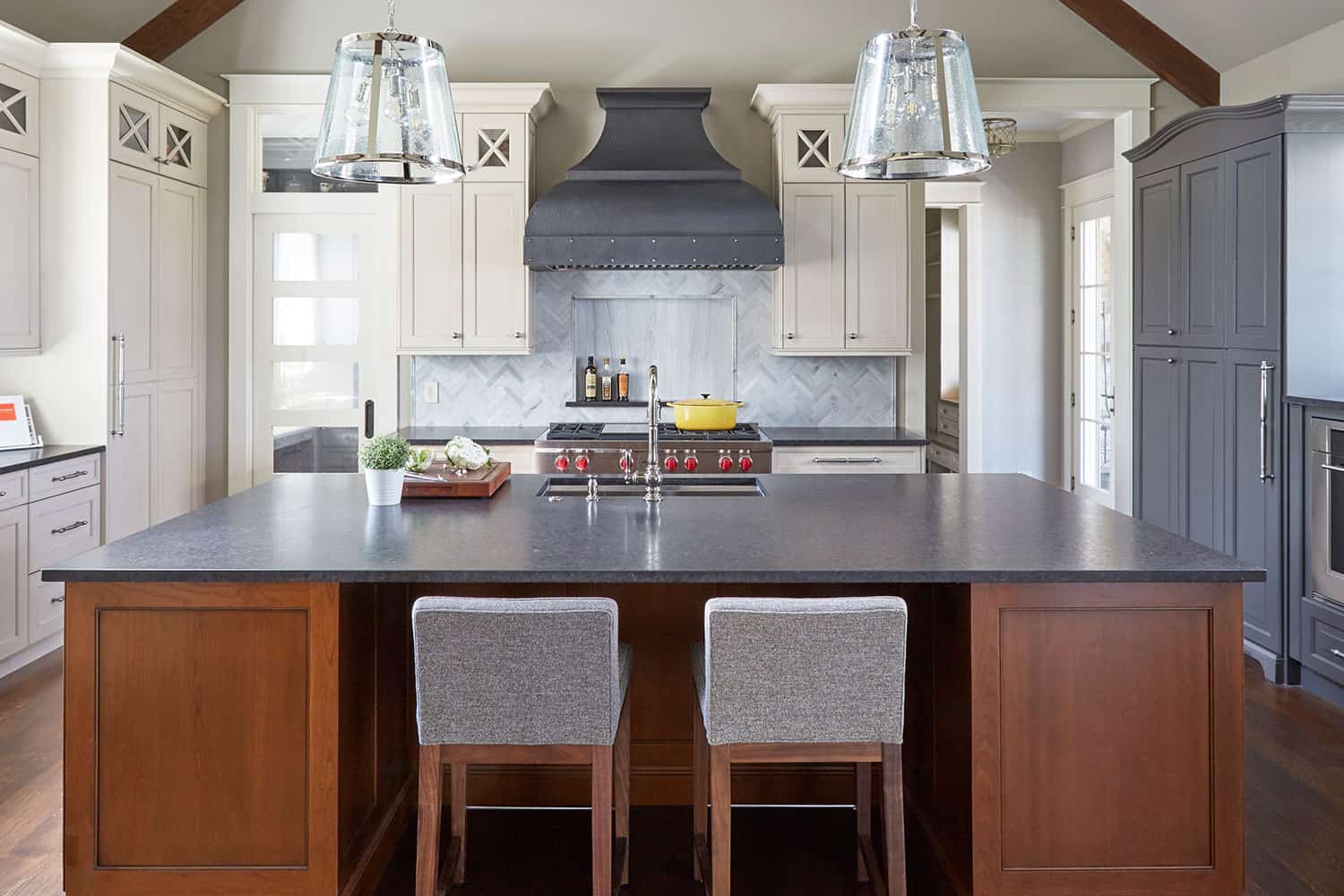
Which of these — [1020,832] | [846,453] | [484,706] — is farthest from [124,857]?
[846,453]

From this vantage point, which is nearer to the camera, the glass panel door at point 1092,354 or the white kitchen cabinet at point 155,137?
the white kitchen cabinet at point 155,137

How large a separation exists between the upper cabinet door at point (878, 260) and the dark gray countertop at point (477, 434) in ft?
5.61

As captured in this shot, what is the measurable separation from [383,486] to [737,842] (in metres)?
1.36

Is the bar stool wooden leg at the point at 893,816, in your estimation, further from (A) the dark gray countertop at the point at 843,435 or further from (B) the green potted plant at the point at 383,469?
(A) the dark gray countertop at the point at 843,435

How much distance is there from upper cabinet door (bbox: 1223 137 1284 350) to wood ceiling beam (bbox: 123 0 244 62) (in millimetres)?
4714

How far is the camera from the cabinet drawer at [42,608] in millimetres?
4477

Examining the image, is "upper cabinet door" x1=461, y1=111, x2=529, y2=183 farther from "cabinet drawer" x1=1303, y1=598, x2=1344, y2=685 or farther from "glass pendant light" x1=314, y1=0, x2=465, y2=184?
"cabinet drawer" x1=1303, y1=598, x2=1344, y2=685

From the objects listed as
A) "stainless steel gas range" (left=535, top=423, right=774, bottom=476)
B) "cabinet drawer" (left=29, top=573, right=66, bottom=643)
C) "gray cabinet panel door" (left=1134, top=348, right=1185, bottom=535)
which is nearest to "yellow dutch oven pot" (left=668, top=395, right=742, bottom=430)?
"stainless steel gas range" (left=535, top=423, right=774, bottom=476)

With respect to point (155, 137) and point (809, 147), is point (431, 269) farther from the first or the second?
point (809, 147)

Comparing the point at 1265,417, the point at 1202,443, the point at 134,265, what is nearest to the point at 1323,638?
the point at 1265,417

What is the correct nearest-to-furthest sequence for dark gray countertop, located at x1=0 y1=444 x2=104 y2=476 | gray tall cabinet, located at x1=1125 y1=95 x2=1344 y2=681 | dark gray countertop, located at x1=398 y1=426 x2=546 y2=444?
1. gray tall cabinet, located at x1=1125 y1=95 x2=1344 y2=681
2. dark gray countertop, located at x1=0 y1=444 x2=104 y2=476
3. dark gray countertop, located at x1=398 y1=426 x2=546 y2=444

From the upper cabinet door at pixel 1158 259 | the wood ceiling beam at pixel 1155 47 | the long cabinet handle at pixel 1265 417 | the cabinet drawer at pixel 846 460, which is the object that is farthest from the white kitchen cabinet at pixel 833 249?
the long cabinet handle at pixel 1265 417

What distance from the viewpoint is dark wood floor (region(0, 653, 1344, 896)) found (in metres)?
2.73

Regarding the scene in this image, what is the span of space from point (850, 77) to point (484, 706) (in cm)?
446
